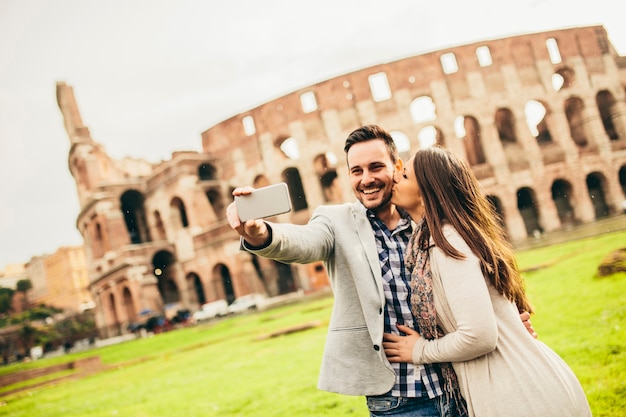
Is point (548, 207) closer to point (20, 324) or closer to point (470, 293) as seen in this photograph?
point (470, 293)

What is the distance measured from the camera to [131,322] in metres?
25.3

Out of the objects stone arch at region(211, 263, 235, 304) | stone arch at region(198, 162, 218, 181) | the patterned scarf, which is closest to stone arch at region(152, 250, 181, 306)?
stone arch at region(211, 263, 235, 304)

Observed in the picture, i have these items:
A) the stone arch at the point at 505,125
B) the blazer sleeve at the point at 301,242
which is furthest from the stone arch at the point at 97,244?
the blazer sleeve at the point at 301,242

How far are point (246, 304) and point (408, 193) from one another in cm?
2103

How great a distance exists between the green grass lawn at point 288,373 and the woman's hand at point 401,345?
85.8 inches

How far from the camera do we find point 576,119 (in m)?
25.0

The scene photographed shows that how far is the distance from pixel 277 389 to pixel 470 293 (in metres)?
4.08

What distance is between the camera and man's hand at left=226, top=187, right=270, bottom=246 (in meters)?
1.56

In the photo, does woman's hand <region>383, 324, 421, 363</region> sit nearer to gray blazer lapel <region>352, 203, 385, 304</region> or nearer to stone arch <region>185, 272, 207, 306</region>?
gray blazer lapel <region>352, 203, 385, 304</region>

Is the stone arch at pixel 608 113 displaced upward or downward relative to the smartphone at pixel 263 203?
upward

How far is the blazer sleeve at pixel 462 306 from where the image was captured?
141cm

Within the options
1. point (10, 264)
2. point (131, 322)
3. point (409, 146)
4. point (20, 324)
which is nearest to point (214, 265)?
point (131, 322)

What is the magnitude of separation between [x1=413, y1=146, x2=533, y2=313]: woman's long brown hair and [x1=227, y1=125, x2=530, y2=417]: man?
0.26 metres

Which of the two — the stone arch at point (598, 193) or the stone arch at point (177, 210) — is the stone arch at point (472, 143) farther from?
the stone arch at point (177, 210)
